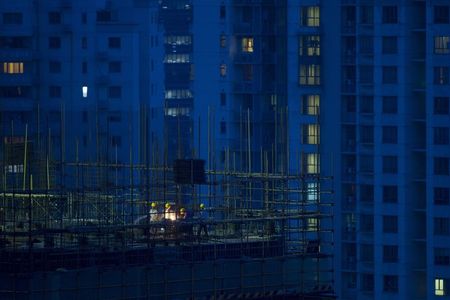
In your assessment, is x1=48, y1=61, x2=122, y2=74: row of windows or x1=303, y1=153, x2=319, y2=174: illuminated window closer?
x1=303, y1=153, x2=319, y2=174: illuminated window

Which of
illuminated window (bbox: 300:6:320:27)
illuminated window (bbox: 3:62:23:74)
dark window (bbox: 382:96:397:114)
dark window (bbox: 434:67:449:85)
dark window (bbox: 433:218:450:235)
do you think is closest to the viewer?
dark window (bbox: 433:218:450:235)

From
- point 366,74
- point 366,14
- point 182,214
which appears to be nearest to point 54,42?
point 366,74

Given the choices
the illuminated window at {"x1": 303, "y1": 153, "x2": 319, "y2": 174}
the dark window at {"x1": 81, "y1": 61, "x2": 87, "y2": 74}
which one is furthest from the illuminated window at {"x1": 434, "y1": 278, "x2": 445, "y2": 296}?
the dark window at {"x1": 81, "y1": 61, "x2": 87, "y2": 74}

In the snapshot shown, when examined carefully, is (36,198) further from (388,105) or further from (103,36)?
(103,36)

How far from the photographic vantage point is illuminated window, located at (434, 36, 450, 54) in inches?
3878

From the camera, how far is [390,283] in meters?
98.3

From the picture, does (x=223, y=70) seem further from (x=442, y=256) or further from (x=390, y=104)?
(x=442, y=256)

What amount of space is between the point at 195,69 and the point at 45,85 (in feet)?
32.1

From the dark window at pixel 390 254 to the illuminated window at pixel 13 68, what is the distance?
2569cm

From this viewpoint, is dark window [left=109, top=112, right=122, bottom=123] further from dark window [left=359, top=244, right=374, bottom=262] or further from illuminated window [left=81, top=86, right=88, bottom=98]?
dark window [left=359, top=244, right=374, bottom=262]

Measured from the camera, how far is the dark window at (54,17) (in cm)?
12038

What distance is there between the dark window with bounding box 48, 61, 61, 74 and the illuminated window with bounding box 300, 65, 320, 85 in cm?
2031

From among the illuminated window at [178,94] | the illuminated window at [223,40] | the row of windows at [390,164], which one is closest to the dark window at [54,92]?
the illuminated window at [223,40]

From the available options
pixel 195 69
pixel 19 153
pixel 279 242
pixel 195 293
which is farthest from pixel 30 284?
pixel 195 69
